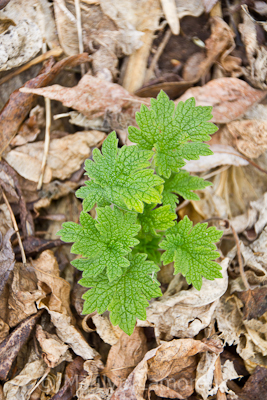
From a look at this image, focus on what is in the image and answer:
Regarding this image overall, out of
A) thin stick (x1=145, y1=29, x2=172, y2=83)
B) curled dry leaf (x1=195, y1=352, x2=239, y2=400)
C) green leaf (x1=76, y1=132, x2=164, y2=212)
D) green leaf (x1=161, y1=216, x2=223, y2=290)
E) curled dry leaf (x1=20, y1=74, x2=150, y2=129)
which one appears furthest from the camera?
thin stick (x1=145, y1=29, x2=172, y2=83)

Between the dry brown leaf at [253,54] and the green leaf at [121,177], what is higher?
the dry brown leaf at [253,54]

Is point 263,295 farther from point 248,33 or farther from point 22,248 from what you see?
point 248,33

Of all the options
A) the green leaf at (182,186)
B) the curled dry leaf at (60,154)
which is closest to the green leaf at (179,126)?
the green leaf at (182,186)

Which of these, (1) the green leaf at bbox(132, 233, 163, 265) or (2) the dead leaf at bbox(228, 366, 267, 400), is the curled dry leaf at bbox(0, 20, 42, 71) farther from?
(2) the dead leaf at bbox(228, 366, 267, 400)

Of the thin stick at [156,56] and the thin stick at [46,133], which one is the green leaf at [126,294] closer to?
the thin stick at [46,133]

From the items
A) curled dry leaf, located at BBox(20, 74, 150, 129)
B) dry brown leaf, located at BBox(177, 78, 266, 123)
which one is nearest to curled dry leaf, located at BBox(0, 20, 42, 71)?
curled dry leaf, located at BBox(20, 74, 150, 129)

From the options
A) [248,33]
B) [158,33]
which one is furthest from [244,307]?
[158,33]
